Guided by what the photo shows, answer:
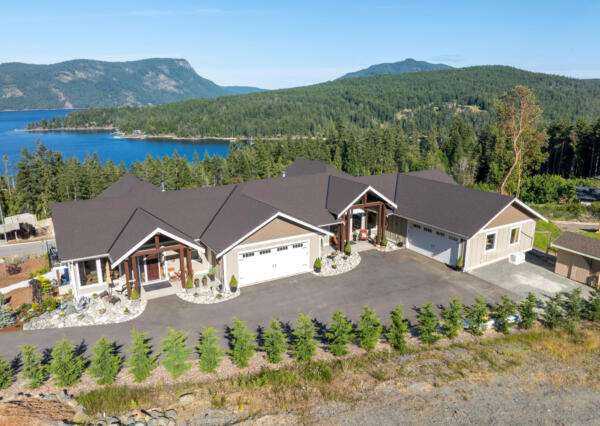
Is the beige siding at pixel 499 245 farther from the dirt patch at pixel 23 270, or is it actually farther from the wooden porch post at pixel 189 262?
the dirt patch at pixel 23 270

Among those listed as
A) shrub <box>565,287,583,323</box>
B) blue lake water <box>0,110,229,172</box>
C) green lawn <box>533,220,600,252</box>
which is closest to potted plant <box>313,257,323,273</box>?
shrub <box>565,287,583,323</box>

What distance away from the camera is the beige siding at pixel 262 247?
63.6ft

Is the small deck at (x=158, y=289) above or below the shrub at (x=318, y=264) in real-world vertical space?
below

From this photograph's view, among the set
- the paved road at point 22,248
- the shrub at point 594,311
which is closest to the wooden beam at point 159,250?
the paved road at point 22,248

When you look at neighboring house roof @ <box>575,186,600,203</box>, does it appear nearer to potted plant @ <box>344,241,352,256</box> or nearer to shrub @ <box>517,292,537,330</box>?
potted plant @ <box>344,241,352,256</box>

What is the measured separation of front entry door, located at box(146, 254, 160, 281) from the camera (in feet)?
65.5

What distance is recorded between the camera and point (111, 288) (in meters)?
19.1

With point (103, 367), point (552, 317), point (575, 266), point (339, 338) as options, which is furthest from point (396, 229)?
point (103, 367)

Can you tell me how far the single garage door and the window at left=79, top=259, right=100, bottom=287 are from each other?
59.9ft

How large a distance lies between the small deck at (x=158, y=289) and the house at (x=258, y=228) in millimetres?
104

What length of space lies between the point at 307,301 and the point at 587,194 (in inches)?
1659

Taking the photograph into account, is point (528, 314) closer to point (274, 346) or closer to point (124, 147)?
point (274, 346)

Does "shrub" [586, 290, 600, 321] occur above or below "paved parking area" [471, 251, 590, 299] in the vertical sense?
above

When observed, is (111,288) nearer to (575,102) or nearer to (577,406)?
(577,406)
